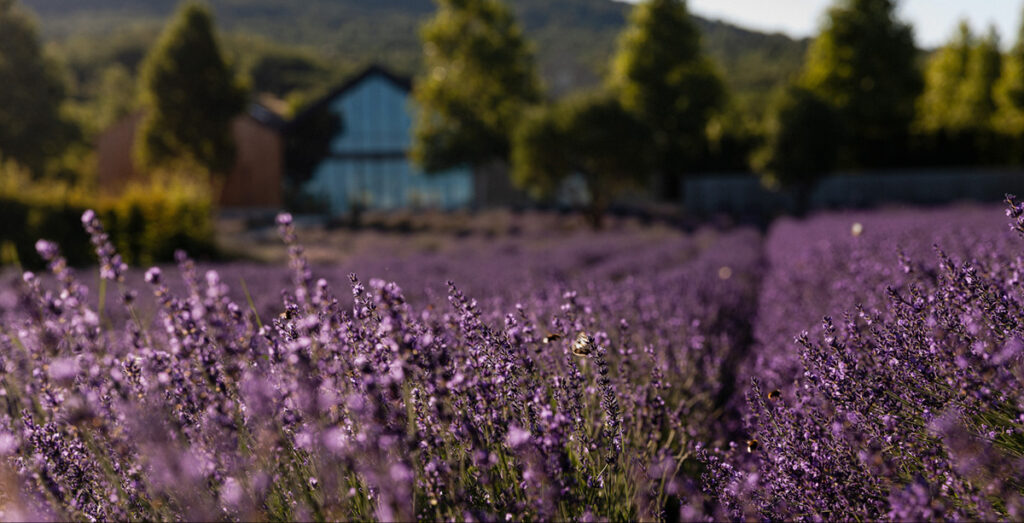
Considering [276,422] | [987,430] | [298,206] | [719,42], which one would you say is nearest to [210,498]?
[276,422]

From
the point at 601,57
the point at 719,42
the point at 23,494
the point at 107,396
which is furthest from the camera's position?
the point at 719,42

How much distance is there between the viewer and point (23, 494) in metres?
1.99

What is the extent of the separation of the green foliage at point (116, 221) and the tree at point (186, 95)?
11.5 metres

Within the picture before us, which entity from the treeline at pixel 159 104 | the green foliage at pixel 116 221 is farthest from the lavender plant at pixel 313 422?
the treeline at pixel 159 104

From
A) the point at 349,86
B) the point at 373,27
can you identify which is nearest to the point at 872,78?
the point at 349,86

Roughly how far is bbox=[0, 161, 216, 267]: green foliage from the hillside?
61.2m

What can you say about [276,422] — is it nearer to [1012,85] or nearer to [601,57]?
[1012,85]

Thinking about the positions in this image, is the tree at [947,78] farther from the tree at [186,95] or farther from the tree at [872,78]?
the tree at [186,95]

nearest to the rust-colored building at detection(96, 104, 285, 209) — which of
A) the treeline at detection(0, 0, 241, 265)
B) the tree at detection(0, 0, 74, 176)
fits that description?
the treeline at detection(0, 0, 241, 265)

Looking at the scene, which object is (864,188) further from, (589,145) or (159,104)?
(159,104)

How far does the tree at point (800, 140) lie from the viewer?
21297 millimetres

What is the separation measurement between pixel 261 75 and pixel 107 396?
69170mm

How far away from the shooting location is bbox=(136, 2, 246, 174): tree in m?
24.9

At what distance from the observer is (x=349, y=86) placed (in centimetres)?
2941
